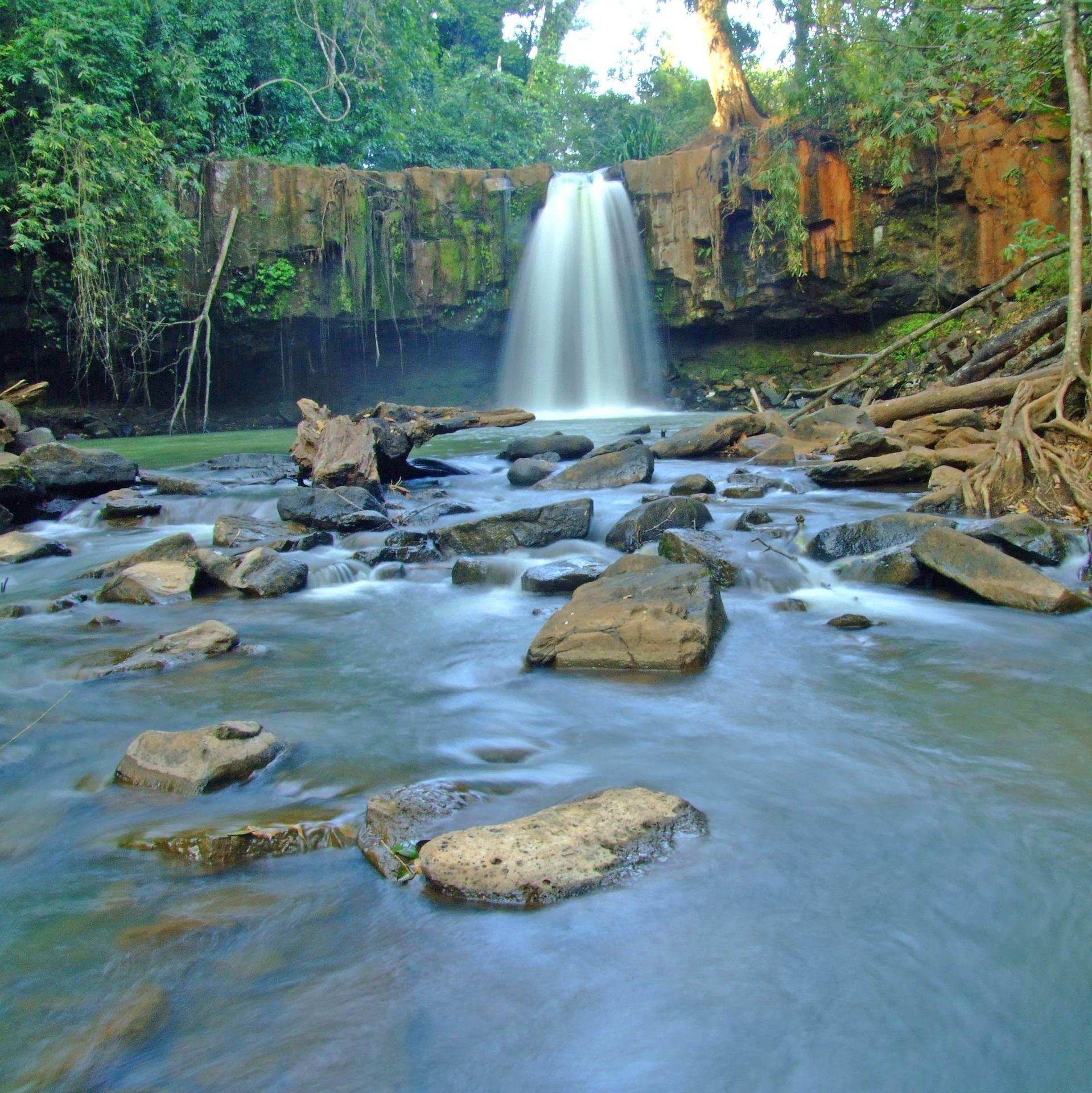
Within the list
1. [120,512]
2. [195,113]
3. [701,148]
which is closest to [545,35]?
[701,148]

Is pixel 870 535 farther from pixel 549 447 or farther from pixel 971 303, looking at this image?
pixel 549 447

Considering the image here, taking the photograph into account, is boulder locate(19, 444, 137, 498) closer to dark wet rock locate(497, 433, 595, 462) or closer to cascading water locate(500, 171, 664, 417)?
dark wet rock locate(497, 433, 595, 462)

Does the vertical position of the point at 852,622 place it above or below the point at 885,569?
below

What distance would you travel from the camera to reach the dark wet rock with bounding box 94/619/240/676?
13.3ft

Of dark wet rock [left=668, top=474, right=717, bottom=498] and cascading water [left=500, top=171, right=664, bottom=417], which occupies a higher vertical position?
cascading water [left=500, top=171, right=664, bottom=417]

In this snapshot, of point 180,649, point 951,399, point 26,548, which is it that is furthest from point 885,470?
point 26,548

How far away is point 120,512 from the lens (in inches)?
318

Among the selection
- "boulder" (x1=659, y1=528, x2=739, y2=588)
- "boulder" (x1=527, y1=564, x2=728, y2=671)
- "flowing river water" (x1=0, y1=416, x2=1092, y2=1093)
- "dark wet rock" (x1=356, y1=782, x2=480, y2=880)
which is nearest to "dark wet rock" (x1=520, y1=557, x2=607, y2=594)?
"boulder" (x1=659, y1=528, x2=739, y2=588)

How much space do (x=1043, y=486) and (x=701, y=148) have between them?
1353cm

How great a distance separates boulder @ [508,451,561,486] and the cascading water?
9051 millimetres

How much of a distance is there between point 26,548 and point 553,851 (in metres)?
5.84

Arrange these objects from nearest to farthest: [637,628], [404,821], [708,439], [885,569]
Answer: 1. [404,821]
2. [637,628]
3. [885,569]
4. [708,439]

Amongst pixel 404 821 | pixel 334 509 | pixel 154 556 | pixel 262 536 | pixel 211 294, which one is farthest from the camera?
pixel 211 294

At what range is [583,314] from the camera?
63.6 ft
